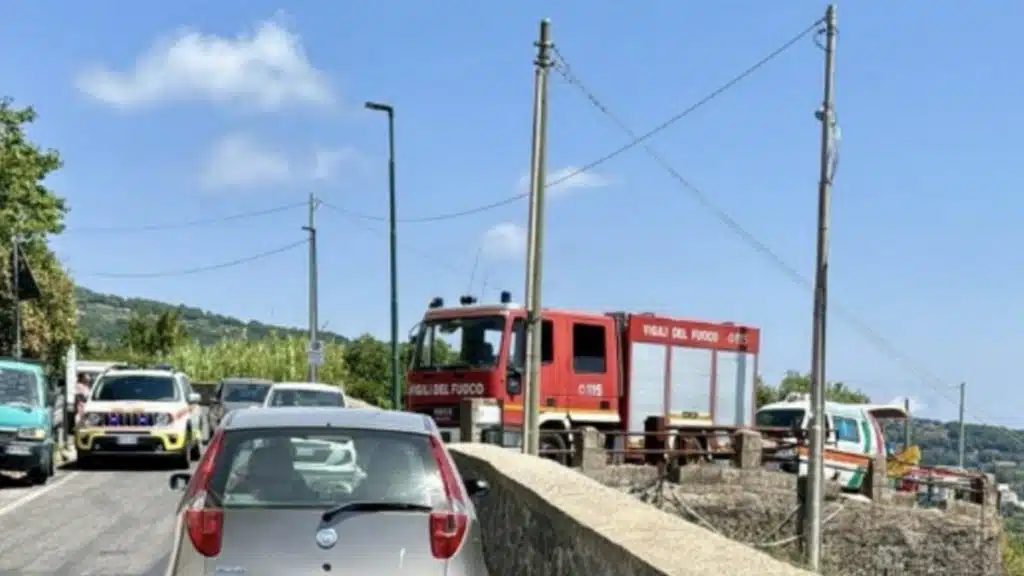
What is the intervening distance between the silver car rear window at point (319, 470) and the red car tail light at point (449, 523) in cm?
5

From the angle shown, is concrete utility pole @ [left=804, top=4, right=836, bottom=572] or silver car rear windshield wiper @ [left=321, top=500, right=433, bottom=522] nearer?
silver car rear windshield wiper @ [left=321, top=500, right=433, bottom=522]

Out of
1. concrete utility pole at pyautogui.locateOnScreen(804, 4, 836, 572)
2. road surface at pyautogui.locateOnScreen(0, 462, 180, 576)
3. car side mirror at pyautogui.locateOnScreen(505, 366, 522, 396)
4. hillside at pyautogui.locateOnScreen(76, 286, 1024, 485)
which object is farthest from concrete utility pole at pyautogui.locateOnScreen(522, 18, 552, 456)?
hillside at pyautogui.locateOnScreen(76, 286, 1024, 485)

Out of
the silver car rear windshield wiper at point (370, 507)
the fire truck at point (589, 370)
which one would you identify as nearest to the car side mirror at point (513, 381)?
the fire truck at point (589, 370)

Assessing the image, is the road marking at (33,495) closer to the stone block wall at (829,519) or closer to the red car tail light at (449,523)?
the stone block wall at (829,519)

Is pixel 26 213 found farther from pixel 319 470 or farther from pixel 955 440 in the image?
pixel 955 440

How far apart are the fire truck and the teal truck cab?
6.24 meters

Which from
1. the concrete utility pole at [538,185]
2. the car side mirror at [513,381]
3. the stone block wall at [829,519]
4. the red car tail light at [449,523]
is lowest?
the stone block wall at [829,519]

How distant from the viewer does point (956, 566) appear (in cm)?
2806

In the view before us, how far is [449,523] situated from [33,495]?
14.6 m

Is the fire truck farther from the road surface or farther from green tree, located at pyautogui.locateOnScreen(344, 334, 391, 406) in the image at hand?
green tree, located at pyautogui.locateOnScreen(344, 334, 391, 406)

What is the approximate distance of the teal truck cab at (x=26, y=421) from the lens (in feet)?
66.8

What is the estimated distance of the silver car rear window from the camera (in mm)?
6922

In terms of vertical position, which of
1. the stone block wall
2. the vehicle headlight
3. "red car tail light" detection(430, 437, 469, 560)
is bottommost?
the stone block wall

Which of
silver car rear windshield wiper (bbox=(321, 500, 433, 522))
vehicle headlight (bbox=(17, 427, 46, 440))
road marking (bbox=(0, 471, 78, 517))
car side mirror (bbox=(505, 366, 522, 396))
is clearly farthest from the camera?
car side mirror (bbox=(505, 366, 522, 396))
